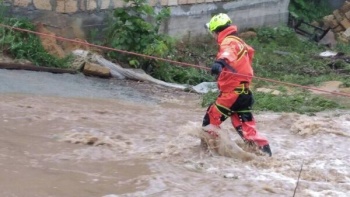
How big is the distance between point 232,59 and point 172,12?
6.85 metres

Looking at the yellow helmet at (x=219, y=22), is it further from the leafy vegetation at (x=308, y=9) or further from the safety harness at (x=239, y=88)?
the leafy vegetation at (x=308, y=9)

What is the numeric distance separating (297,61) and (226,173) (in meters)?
8.22

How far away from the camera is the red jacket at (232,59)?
7.26 meters

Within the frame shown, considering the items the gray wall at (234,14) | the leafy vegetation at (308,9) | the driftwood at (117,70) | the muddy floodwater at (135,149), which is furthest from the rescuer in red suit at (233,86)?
the leafy vegetation at (308,9)

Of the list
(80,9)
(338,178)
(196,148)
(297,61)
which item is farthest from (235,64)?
(297,61)

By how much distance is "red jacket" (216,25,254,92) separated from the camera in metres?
7.26

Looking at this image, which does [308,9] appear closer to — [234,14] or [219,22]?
[234,14]

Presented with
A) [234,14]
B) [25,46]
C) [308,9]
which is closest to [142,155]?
[25,46]

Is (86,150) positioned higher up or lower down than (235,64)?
lower down

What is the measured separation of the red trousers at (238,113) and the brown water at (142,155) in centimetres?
17

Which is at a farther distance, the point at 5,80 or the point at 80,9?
the point at 80,9

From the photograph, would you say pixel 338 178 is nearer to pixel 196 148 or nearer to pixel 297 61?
pixel 196 148

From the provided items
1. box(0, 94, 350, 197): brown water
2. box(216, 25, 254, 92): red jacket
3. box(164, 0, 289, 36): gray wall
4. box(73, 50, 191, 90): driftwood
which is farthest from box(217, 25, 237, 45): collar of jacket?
box(164, 0, 289, 36): gray wall

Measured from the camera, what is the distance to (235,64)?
7.35 m
